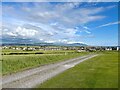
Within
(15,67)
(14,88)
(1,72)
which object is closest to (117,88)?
(14,88)

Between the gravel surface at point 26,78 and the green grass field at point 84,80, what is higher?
the green grass field at point 84,80

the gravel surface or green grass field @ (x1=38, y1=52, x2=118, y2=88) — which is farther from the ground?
green grass field @ (x1=38, y1=52, x2=118, y2=88)

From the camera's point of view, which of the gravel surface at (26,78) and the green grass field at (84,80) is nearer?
the green grass field at (84,80)

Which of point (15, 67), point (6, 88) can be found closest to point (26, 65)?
point (15, 67)

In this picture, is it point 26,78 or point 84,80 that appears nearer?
point 84,80

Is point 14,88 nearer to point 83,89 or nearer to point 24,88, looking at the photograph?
point 24,88

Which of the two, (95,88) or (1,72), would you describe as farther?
(1,72)

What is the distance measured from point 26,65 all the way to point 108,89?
32.3 metres

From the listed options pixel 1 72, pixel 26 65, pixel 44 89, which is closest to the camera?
pixel 44 89

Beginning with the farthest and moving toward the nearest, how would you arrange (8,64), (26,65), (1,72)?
(26,65), (8,64), (1,72)

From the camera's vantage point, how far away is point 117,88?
25156mm

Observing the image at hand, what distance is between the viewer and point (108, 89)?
81.2ft

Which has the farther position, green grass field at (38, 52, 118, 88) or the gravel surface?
the gravel surface

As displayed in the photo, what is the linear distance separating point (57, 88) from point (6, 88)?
498 centimetres
